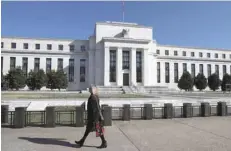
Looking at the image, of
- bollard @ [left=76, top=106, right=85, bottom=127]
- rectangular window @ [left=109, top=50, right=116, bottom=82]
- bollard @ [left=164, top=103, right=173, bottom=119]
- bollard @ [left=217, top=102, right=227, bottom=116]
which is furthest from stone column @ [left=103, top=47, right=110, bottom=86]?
bollard @ [left=76, top=106, right=85, bottom=127]

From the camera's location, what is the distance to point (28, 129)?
8.96 metres

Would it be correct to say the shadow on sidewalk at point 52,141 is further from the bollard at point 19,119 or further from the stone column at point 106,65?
the stone column at point 106,65

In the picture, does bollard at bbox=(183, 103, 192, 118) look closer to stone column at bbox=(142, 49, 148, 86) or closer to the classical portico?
the classical portico

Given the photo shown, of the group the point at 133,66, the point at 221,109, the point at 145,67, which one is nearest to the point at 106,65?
Answer: the point at 133,66

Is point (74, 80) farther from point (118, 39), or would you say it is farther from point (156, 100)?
point (156, 100)

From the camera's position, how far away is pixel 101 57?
63938mm

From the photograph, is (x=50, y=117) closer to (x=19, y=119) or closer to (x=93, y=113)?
(x=19, y=119)

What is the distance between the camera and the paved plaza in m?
6.34

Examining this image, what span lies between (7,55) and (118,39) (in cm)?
3551

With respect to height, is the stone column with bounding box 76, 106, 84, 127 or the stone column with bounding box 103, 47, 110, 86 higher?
the stone column with bounding box 103, 47, 110, 86

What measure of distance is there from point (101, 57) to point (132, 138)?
5722 centimetres

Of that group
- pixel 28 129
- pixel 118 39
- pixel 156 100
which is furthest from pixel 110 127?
pixel 118 39

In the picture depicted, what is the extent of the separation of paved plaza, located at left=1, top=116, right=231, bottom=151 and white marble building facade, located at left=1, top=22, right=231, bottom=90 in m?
52.2

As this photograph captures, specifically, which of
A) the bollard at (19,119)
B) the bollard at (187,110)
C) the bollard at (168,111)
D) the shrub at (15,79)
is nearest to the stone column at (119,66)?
the shrub at (15,79)
